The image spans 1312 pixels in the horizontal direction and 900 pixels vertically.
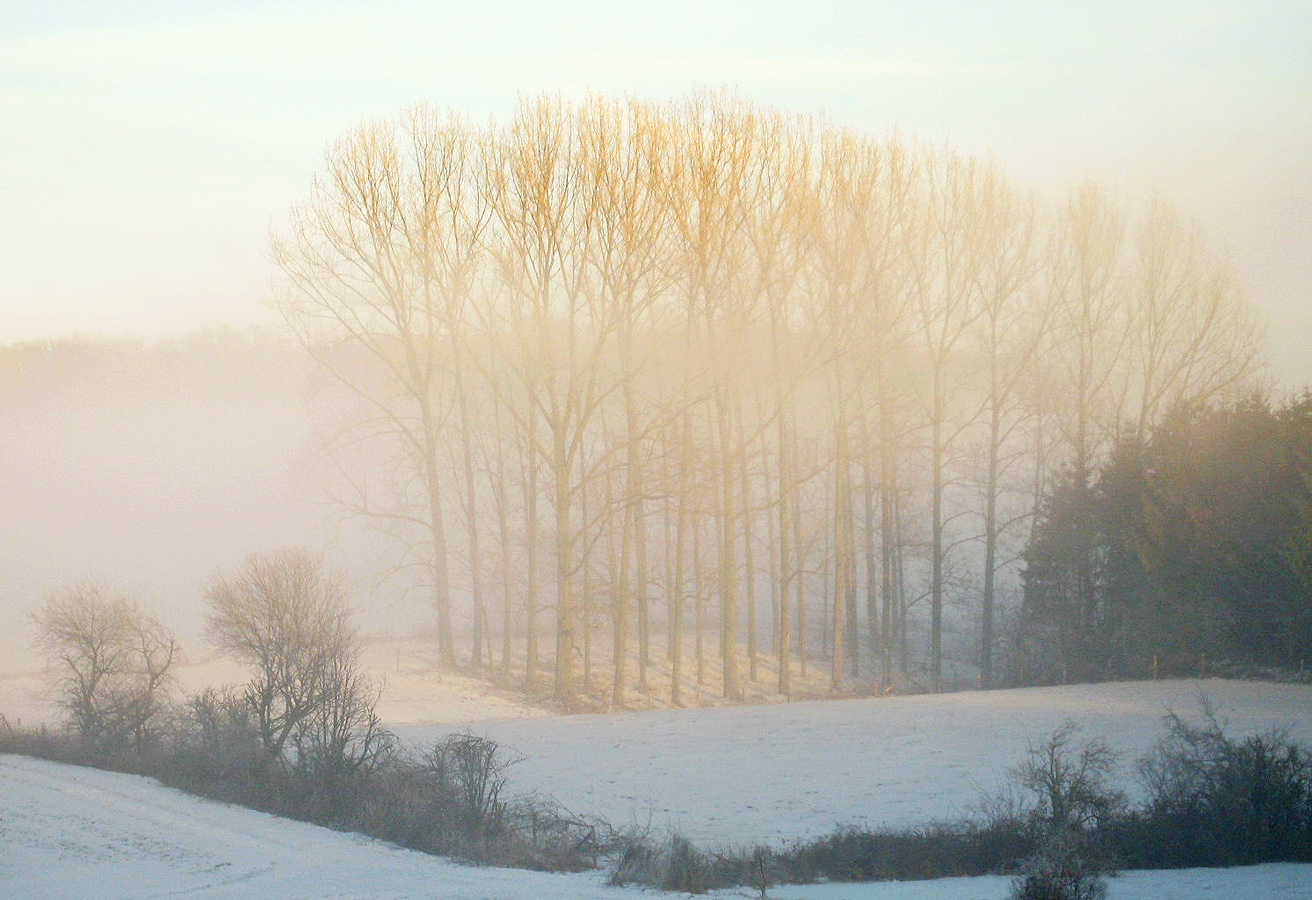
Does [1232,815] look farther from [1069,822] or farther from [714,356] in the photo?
[714,356]

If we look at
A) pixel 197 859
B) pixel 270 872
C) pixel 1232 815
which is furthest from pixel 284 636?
pixel 1232 815

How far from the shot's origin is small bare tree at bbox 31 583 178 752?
17.5 meters

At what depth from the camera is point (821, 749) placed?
710 inches

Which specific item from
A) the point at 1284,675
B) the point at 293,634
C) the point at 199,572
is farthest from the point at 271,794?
the point at 199,572

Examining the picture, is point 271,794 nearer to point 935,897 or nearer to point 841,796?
point 841,796

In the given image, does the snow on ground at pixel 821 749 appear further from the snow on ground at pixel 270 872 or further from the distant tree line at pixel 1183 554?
the snow on ground at pixel 270 872

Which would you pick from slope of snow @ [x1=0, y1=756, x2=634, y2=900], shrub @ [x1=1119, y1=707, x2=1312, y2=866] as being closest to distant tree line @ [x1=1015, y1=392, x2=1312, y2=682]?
shrub @ [x1=1119, y1=707, x2=1312, y2=866]

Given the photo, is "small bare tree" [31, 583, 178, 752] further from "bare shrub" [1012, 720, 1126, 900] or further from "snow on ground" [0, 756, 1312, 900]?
"bare shrub" [1012, 720, 1126, 900]

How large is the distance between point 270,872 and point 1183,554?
2164 centimetres

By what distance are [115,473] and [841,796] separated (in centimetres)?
6562

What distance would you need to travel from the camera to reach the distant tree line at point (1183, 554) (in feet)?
70.6

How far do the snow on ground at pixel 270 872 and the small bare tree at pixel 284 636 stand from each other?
6.98ft

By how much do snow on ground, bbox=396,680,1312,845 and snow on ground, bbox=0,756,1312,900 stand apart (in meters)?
2.85

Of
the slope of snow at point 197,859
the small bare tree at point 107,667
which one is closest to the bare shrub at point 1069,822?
the slope of snow at point 197,859
